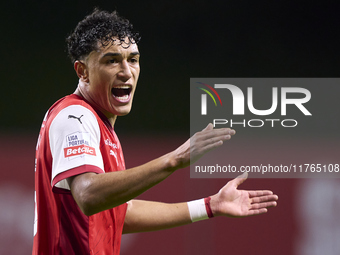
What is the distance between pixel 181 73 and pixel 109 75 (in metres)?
1.88

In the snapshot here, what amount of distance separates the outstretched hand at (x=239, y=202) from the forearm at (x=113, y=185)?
778 millimetres

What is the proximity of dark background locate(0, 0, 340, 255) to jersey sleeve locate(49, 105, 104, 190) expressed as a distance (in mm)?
2059

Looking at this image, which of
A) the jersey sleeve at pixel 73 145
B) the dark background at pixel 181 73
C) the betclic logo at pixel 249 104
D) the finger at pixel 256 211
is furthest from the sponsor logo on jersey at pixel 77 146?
the betclic logo at pixel 249 104

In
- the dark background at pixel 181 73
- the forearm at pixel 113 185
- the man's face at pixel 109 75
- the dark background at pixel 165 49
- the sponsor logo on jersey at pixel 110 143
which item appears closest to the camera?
the forearm at pixel 113 185

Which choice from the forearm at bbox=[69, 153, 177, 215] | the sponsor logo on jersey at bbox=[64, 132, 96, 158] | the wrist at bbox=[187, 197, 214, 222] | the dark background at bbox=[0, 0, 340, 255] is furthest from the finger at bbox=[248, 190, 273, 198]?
the dark background at bbox=[0, 0, 340, 255]

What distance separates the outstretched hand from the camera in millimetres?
2088

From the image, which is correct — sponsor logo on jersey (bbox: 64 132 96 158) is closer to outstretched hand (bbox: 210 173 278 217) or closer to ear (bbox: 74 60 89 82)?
ear (bbox: 74 60 89 82)

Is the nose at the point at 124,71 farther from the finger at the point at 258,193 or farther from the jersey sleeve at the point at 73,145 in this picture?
the finger at the point at 258,193

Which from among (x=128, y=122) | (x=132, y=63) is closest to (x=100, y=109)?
(x=132, y=63)

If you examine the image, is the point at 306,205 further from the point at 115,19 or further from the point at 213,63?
the point at 115,19

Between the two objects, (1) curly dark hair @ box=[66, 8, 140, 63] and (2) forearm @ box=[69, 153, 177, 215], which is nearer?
(2) forearm @ box=[69, 153, 177, 215]

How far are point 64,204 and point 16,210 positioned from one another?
6.80 feet

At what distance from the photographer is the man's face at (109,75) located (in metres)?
1.81

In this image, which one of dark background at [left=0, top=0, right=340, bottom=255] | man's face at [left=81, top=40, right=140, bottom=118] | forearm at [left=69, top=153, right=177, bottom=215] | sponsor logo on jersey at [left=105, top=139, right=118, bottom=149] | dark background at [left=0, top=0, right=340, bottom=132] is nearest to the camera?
forearm at [left=69, top=153, right=177, bottom=215]
